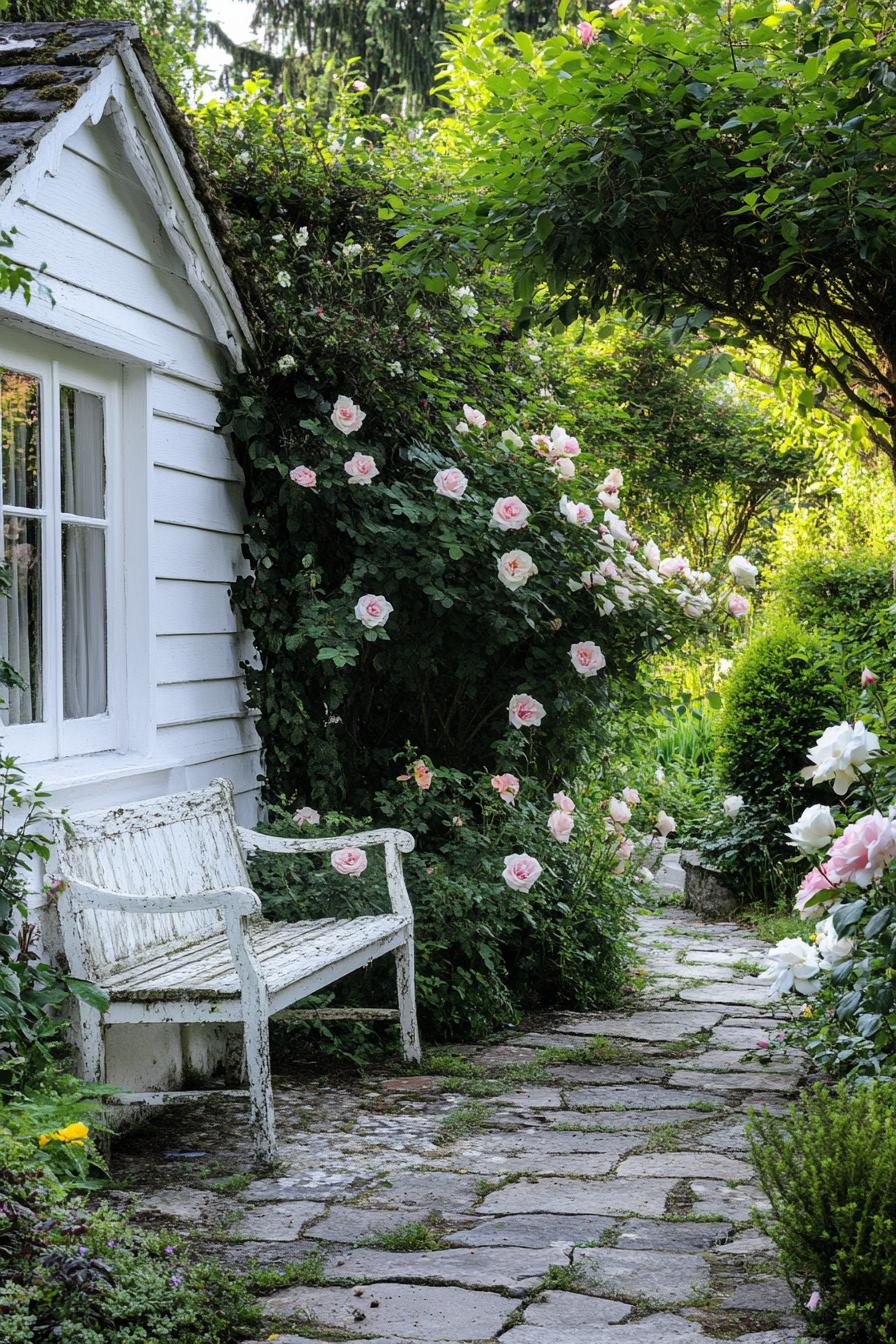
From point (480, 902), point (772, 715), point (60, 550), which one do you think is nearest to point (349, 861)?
point (480, 902)

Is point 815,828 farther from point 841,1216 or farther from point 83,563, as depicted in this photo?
point 83,563

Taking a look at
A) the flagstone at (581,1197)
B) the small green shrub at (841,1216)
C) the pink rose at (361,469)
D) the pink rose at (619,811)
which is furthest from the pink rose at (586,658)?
the small green shrub at (841,1216)

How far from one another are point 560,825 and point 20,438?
2.62 m

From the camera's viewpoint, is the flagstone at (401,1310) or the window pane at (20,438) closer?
the flagstone at (401,1310)

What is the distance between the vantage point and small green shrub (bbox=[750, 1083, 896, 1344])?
8.09 feet

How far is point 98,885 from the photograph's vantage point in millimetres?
4102

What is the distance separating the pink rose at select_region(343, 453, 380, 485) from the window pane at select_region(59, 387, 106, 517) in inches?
43.2

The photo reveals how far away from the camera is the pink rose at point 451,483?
18.1 ft

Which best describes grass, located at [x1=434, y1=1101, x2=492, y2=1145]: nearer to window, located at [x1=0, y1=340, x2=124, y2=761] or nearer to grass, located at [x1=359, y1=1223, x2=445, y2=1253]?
grass, located at [x1=359, y1=1223, x2=445, y2=1253]

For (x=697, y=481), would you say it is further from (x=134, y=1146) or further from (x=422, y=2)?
(x=134, y=1146)

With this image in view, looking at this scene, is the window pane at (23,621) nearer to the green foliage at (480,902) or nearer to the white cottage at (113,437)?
the white cottage at (113,437)

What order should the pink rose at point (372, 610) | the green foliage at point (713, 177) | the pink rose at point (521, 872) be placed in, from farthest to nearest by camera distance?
the pink rose at point (372, 610) → the pink rose at point (521, 872) → the green foliage at point (713, 177)

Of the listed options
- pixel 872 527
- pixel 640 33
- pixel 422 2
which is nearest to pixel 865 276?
pixel 640 33

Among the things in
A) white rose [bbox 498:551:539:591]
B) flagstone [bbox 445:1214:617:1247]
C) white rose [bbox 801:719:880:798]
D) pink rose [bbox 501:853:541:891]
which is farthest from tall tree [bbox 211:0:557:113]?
flagstone [bbox 445:1214:617:1247]
